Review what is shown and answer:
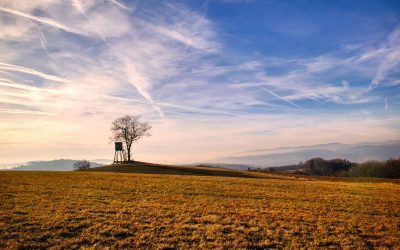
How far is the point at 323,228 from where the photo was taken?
1594 cm

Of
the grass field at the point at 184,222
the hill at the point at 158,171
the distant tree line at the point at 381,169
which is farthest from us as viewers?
the distant tree line at the point at 381,169

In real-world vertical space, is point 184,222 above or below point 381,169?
above

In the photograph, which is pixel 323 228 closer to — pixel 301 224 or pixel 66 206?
pixel 301 224

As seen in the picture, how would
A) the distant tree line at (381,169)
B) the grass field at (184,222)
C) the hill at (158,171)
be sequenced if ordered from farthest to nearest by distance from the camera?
the distant tree line at (381,169)
the hill at (158,171)
the grass field at (184,222)

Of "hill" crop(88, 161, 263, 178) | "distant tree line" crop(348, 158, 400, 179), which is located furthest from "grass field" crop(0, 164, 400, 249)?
"distant tree line" crop(348, 158, 400, 179)

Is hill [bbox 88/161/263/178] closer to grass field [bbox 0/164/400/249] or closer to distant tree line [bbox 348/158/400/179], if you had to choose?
grass field [bbox 0/164/400/249]

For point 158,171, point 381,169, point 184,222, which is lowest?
point 381,169

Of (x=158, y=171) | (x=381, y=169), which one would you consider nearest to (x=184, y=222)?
(x=158, y=171)

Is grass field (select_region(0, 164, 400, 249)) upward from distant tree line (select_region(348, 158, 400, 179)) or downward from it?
upward

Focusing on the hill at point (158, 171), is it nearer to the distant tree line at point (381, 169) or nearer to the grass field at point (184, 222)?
the grass field at point (184, 222)

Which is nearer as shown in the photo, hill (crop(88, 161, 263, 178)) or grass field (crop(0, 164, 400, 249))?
grass field (crop(0, 164, 400, 249))

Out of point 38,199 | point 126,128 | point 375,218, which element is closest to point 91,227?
point 38,199

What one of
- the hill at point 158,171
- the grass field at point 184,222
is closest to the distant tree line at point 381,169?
the hill at point 158,171

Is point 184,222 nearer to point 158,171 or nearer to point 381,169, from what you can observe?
point 158,171
